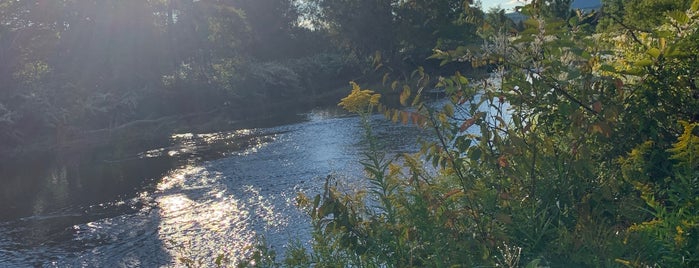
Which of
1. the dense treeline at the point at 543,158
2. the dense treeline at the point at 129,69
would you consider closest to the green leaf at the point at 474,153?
the dense treeline at the point at 543,158

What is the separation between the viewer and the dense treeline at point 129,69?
92.5 ft

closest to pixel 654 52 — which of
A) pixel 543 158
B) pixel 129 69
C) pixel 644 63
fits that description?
pixel 644 63

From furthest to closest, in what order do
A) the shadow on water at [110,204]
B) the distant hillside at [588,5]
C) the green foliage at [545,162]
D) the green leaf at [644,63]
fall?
the shadow on water at [110,204], the distant hillside at [588,5], the green leaf at [644,63], the green foliage at [545,162]

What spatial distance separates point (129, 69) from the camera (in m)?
34.9

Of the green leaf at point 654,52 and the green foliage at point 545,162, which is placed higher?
the green leaf at point 654,52

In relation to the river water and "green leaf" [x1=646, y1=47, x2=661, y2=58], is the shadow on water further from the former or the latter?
"green leaf" [x1=646, y1=47, x2=661, y2=58]

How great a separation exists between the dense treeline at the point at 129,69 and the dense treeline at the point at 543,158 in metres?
24.3

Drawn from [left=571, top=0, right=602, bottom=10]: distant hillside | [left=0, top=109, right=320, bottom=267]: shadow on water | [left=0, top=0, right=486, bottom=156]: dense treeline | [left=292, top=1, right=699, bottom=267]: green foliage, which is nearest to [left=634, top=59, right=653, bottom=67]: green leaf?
[left=292, top=1, right=699, bottom=267]: green foliage

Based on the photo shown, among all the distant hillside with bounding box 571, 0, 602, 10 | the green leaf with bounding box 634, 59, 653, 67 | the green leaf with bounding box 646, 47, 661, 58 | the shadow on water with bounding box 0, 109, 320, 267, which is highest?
the distant hillside with bounding box 571, 0, 602, 10

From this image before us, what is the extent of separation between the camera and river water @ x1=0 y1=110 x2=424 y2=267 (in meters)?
10.4

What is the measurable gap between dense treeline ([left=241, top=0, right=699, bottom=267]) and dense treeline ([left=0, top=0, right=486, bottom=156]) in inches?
958

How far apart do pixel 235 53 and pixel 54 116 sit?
15.1 m

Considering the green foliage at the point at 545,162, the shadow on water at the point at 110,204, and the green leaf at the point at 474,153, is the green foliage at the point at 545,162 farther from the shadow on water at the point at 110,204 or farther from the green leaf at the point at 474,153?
the shadow on water at the point at 110,204

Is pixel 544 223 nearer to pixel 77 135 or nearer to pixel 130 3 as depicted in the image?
pixel 77 135
